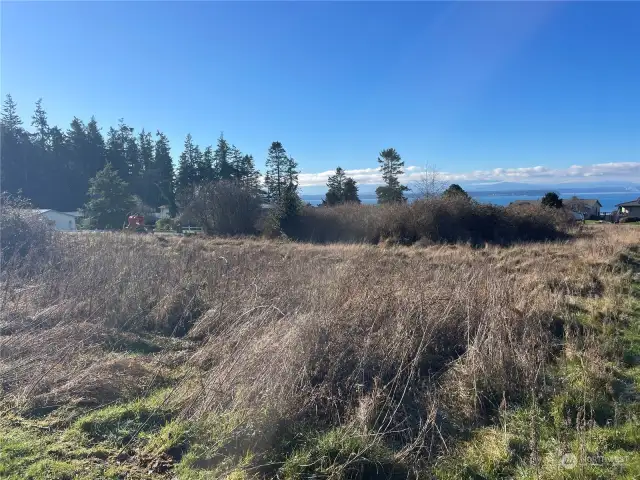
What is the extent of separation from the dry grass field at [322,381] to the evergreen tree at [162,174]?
50.9 metres

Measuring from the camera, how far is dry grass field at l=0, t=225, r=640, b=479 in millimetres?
3004

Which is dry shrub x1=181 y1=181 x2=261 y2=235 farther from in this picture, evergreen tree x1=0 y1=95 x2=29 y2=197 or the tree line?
evergreen tree x1=0 y1=95 x2=29 y2=197

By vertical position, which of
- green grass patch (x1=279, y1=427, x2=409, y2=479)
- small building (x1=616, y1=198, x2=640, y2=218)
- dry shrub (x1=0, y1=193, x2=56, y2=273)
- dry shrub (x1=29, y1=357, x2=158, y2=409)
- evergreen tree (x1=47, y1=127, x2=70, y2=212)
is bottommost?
green grass patch (x1=279, y1=427, x2=409, y2=479)

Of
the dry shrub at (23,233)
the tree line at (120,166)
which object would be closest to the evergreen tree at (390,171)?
the tree line at (120,166)

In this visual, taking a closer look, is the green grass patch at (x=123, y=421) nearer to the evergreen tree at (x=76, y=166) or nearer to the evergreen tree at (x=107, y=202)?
the evergreen tree at (x=107, y=202)

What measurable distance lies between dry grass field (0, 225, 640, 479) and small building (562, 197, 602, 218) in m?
40.6

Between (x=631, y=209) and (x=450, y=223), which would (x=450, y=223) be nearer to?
(x=450, y=223)

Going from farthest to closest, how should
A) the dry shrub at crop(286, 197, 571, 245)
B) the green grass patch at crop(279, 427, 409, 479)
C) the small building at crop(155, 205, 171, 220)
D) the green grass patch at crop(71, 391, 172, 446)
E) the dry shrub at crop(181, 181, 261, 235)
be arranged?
1. the small building at crop(155, 205, 171, 220)
2. the dry shrub at crop(181, 181, 261, 235)
3. the dry shrub at crop(286, 197, 571, 245)
4. the green grass patch at crop(71, 391, 172, 446)
5. the green grass patch at crop(279, 427, 409, 479)

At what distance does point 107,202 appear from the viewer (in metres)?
34.7

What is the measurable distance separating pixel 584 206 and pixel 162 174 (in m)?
56.5

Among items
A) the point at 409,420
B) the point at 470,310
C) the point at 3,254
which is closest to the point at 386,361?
the point at 409,420

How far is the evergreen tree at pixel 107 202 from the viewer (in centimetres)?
3456

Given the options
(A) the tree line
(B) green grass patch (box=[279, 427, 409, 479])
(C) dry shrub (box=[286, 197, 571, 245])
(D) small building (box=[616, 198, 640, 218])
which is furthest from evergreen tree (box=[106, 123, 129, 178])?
(D) small building (box=[616, 198, 640, 218])

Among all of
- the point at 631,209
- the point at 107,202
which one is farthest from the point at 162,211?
the point at 631,209
